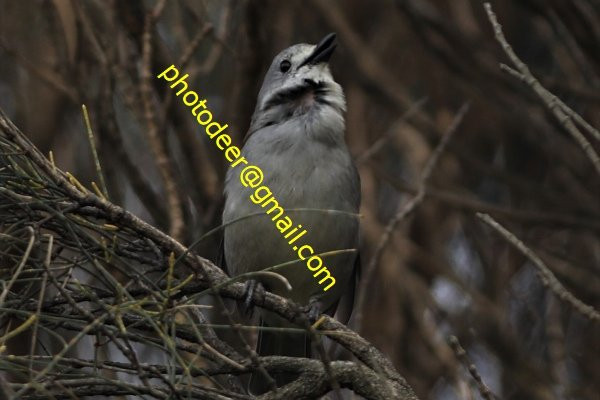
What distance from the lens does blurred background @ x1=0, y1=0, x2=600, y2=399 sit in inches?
213

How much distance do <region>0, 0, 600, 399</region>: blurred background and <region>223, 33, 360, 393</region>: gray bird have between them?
8.6 inches

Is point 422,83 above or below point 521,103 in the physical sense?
above

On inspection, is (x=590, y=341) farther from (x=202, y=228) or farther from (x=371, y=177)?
(x=202, y=228)

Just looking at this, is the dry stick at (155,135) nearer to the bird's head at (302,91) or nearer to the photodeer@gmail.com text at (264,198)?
the photodeer@gmail.com text at (264,198)

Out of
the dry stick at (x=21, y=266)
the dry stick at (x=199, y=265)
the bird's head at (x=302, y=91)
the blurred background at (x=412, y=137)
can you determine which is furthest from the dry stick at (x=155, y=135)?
the dry stick at (x=21, y=266)

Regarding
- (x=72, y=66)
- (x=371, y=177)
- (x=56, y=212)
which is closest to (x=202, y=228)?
(x=72, y=66)

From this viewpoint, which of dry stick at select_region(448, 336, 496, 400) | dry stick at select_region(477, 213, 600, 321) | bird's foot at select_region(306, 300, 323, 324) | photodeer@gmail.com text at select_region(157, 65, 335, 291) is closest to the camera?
dry stick at select_region(448, 336, 496, 400)

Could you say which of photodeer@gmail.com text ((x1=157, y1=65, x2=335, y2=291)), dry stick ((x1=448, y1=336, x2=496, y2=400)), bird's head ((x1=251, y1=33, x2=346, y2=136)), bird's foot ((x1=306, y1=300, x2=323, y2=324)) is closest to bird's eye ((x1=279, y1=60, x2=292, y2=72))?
bird's head ((x1=251, y1=33, x2=346, y2=136))

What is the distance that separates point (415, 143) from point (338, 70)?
760 millimetres

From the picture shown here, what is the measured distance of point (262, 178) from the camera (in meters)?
5.32

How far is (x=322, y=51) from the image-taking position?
18.9 feet

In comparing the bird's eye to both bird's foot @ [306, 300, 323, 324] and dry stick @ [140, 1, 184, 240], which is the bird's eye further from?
bird's foot @ [306, 300, 323, 324]

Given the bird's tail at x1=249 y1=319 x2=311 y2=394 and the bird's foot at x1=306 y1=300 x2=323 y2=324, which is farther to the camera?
the bird's tail at x1=249 y1=319 x2=311 y2=394

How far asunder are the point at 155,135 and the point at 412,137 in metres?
2.67
